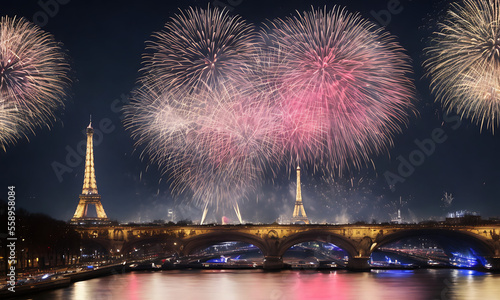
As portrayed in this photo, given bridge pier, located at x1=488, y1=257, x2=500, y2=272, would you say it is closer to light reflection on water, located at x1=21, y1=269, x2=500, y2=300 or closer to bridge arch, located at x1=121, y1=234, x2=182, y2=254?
light reflection on water, located at x1=21, y1=269, x2=500, y2=300

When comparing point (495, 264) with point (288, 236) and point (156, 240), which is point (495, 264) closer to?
point (288, 236)

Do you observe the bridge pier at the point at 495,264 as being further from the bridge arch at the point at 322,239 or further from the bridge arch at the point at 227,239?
the bridge arch at the point at 227,239

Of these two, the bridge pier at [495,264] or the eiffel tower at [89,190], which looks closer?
the bridge pier at [495,264]

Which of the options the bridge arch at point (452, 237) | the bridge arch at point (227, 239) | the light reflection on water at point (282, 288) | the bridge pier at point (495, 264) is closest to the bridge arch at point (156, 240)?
the bridge arch at point (227, 239)

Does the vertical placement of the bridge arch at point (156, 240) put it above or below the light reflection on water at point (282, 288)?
above

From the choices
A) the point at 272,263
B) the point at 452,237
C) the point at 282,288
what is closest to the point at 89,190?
the point at 272,263

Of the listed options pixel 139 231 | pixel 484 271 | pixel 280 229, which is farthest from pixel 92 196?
pixel 484 271

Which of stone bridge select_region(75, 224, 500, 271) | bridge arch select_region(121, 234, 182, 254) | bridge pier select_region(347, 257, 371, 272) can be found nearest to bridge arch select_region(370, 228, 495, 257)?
stone bridge select_region(75, 224, 500, 271)

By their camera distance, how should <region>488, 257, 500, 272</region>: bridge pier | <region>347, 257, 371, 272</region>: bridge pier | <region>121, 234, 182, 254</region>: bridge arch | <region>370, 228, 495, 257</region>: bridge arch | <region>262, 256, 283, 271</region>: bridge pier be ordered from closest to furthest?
<region>488, 257, 500, 272</region>: bridge pier → <region>370, 228, 495, 257</region>: bridge arch → <region>347, 257, 371, 272</region>: bridge pier → <region>262, 256, 283, 271</region>: bridge pier → <region>121, 234, 182, 254</region>: bridge arch
